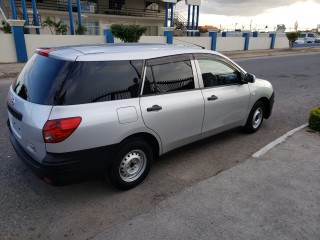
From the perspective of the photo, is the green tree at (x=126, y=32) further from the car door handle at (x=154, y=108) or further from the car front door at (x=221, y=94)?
the car door handle at (x=154, y=108)

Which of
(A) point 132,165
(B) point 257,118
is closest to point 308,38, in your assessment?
(B) point 257,118

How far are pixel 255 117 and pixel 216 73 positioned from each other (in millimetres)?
1591

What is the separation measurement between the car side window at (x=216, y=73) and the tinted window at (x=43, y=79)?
1.99 metres

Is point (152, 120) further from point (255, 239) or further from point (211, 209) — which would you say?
point (255, 239)

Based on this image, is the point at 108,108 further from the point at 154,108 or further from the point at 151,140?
the point at 151,140

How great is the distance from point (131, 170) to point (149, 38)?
18340mm

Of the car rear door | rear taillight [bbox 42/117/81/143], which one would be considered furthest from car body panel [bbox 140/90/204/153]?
rear taillight [bbox 42/117/81/143]

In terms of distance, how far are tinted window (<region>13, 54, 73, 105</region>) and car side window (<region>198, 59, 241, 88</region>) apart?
1.99 meters

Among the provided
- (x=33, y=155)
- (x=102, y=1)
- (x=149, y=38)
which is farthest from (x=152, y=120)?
(x=102, y=1)

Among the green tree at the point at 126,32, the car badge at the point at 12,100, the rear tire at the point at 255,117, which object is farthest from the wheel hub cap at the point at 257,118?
the green tree at the point at 126,32

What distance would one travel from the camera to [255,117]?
17.4 ft

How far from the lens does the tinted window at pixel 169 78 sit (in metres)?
3.38

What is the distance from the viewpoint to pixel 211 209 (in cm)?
308

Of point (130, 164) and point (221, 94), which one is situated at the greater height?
point (221, 94)
